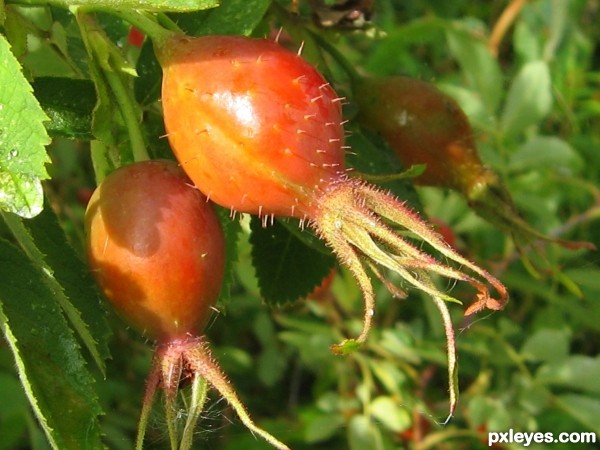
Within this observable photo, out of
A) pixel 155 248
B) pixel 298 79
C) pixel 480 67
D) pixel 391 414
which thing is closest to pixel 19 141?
pixel 155 248

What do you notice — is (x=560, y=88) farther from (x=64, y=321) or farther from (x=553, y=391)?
(x=64, y=321)

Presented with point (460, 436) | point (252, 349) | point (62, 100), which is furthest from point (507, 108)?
point (62, 100)

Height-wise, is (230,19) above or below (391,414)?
above

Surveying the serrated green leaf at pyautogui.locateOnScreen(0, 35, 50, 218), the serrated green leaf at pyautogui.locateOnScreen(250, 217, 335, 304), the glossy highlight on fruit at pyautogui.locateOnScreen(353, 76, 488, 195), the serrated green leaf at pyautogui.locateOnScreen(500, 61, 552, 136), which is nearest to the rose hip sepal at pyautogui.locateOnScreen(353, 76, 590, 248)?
the glossy highlight on fruit at pyautogui.locateOnScreen(353, 76, 488, 195)

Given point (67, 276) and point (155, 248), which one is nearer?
point (155, 248)

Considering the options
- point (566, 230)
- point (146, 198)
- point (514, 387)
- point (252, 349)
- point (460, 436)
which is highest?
point (146, 198)

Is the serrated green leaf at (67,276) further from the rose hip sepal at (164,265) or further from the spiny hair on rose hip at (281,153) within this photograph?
the spiny hair on rose hip at (281,153)

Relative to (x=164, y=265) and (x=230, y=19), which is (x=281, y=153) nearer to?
(x=164, y=265)
